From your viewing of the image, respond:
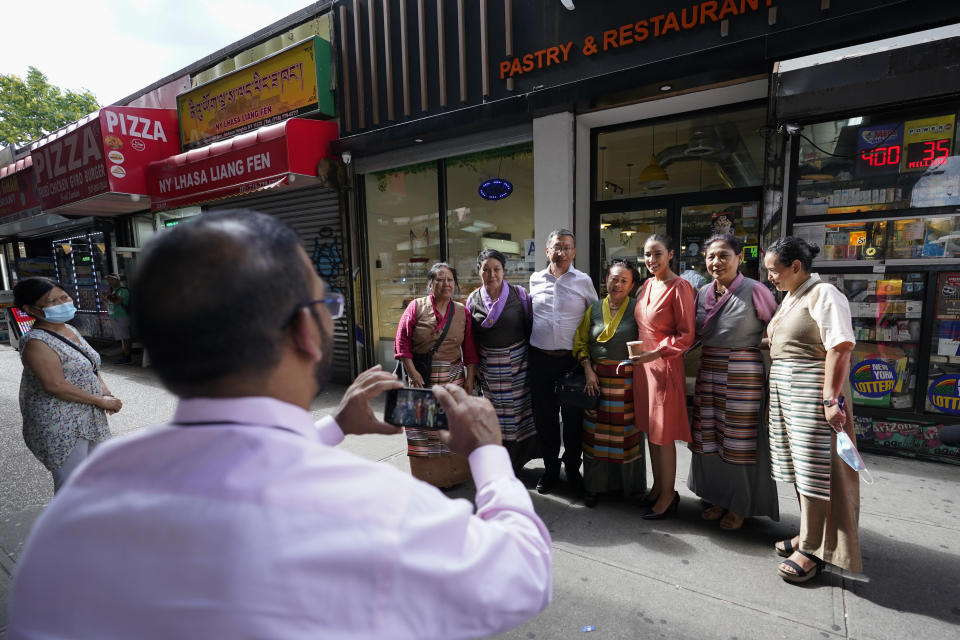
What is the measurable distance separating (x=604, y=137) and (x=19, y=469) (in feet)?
22.1

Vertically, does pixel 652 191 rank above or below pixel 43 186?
below

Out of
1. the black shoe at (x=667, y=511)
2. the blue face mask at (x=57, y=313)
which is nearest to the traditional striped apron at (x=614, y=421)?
the black shoe at (x=667, y=511)

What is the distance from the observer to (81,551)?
65 centimetres

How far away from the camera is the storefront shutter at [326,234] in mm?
7230

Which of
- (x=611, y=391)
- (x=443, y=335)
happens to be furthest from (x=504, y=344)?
(x=611, y=391)

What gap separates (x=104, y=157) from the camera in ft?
24.9

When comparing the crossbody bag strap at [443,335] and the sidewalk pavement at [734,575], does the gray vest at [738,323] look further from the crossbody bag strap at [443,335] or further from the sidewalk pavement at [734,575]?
the crossbody bag strap at [443,335]

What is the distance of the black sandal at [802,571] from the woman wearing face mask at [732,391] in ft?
1.39

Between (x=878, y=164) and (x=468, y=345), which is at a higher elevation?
(x=878, y=164)

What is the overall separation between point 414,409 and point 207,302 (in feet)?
2.20

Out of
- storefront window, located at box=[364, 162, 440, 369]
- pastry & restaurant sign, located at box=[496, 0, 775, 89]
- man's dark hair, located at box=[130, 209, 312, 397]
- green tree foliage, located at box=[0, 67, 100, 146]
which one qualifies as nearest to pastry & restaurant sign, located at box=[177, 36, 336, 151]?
storefront window, located at box=[364, 162, 440, 369]

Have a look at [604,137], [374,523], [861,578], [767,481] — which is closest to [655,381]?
[767,481]

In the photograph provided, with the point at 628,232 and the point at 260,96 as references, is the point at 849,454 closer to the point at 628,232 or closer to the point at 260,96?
the point at 628,232

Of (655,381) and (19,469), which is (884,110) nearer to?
(655,381)
